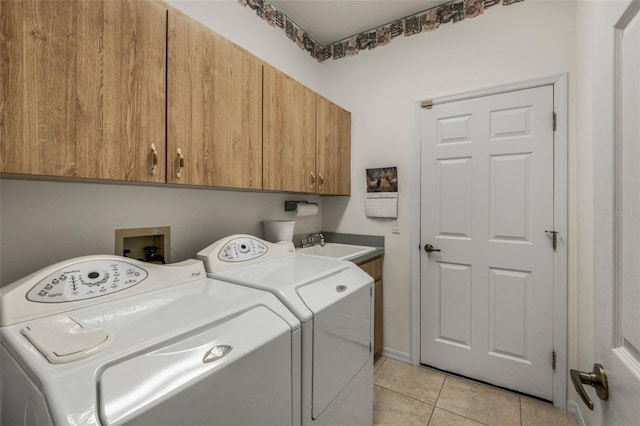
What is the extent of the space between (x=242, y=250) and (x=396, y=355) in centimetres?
171

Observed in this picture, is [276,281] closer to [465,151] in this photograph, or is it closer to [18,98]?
[18,98]

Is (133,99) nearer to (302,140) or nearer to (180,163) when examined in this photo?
(180,163)

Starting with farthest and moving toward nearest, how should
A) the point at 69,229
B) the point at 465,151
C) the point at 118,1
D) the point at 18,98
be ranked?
the point at 465,151
the point at 69,229
the point at 118,1
the point at 18,98

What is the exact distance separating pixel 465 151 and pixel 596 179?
1667 mm

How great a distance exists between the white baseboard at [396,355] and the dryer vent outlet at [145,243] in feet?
6.41

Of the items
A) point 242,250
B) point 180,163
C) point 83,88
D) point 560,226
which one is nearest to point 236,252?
point 242,250

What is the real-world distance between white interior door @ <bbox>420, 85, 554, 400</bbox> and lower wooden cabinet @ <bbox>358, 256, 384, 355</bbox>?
342 mm

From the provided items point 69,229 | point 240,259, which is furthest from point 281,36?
point 69,229

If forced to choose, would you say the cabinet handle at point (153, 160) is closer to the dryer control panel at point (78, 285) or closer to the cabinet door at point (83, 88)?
the cabinet door at point (83, 88)

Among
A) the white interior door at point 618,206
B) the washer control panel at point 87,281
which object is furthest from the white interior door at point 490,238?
the washer control panel at point 87,281

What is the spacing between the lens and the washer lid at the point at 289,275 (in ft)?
3.77

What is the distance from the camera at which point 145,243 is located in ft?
4.91

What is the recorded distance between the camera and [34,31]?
2.83 ft

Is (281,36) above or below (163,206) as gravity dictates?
above
